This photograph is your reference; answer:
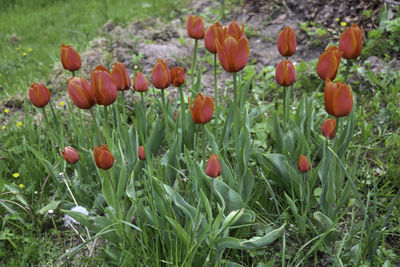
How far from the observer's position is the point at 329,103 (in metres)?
1.47

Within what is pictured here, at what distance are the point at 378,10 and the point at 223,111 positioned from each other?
195cm

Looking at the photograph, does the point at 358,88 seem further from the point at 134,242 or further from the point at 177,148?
the point at 134,242

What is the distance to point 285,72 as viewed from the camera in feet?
5.77

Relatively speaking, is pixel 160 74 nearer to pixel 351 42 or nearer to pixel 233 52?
pixel 233 52

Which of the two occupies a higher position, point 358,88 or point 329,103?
point 329,103

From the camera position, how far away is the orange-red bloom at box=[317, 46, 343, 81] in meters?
1.61

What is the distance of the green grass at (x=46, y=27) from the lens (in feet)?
13.4

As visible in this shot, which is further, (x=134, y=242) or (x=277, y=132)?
(x=277, y=132)

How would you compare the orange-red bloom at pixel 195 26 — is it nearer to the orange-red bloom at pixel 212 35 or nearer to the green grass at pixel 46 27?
the orange-red bloom at pixel 212 35

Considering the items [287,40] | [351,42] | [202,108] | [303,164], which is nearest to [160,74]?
[202,108]

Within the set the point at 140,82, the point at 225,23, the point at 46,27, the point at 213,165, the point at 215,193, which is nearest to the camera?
the point at 213,165

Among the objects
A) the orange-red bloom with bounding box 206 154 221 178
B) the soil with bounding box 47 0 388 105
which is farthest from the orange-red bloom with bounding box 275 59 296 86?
the soil with bounding box 47 0 388 105

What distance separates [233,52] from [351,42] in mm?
584

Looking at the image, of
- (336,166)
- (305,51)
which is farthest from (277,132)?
(305,51)
